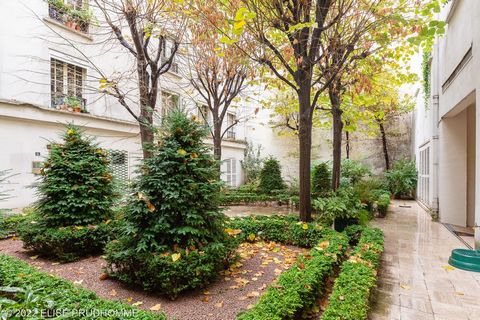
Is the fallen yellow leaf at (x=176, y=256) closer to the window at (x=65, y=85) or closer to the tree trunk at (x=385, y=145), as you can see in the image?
the window at (x=65, y=85)

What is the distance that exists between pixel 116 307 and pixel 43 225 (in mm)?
3455

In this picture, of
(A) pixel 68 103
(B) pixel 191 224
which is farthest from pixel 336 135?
(A) pixel 68 103

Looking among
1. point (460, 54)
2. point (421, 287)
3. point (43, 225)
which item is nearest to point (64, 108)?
point (43, 225)

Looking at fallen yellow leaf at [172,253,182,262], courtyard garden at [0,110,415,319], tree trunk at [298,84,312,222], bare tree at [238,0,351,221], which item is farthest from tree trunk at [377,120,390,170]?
fallen yellow leaf at [172,253,182,262]

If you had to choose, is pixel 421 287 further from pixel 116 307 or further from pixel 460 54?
pixel 460 54

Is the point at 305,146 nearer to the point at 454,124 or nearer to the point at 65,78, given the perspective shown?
the point at 454,124

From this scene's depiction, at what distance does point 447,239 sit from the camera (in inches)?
238

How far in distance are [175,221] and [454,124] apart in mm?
7767

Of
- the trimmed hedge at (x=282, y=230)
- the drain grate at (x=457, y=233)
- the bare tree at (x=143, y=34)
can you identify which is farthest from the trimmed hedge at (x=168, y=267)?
the drain grate at (x=457, y=233)

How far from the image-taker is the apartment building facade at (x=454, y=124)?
19.1 feet

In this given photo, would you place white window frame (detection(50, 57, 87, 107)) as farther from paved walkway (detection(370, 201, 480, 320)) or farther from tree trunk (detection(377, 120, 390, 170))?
tree trunk (detection(377, 120, 390, 170))

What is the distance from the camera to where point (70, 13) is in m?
8.19

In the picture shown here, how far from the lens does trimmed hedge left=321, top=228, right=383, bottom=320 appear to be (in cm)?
261

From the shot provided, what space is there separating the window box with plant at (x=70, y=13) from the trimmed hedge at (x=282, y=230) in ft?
23.2
